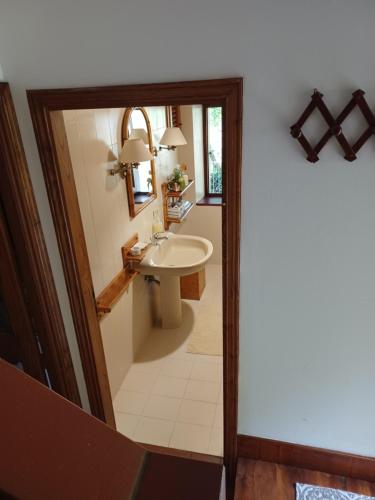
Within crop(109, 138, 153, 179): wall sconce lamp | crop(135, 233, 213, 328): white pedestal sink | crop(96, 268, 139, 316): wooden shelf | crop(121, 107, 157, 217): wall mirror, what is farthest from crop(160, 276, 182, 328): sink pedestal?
crop(109, 138, 153, 179): wall sconce lamp

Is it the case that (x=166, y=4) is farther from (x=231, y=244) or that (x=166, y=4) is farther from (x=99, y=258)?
(x=99, y=258)

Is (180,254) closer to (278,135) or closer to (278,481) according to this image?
(278,481)

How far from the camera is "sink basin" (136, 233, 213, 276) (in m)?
2.76

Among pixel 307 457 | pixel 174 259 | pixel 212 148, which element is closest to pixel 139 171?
pixel 174 259

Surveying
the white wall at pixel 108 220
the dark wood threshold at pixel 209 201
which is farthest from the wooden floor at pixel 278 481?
the dark wood threshold at pixel 209 201

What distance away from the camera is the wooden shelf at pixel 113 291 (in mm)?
2217

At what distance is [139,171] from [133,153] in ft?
1.54

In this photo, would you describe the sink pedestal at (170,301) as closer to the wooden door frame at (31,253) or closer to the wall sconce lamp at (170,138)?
the wall sconce lamp at (170,138)

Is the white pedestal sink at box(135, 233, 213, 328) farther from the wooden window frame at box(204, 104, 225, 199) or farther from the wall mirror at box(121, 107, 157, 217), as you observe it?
the wooden window frame at box(204, 104, 225, 199)

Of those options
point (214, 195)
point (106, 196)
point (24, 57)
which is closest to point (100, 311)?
point (106, 196)

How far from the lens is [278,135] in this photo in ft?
4.20

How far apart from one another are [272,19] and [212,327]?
8.61 feet

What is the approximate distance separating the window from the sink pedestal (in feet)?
5.22

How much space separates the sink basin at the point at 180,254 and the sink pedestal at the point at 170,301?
159 millimetres
